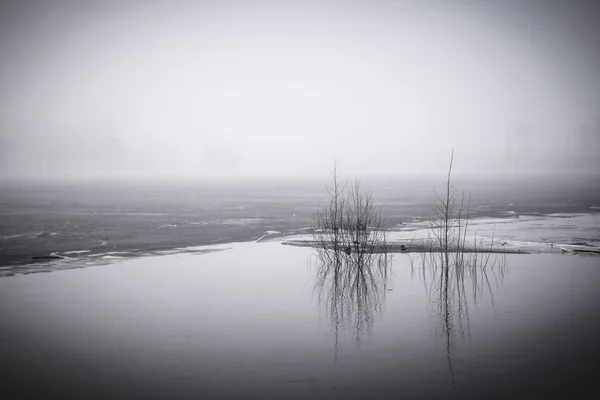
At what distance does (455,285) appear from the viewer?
17500 mm

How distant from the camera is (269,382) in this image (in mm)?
9828

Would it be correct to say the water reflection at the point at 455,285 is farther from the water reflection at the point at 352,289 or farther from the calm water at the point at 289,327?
the water reflection at the point at 352,289

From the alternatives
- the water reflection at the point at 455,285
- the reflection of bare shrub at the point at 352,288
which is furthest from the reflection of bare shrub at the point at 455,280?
the reflection of bare shrub at the point at 352,288

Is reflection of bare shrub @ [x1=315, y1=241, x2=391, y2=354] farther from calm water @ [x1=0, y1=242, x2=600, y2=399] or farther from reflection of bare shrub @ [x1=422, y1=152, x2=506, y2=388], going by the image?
reflection of bare shrub @ [x1=422, y1=152, x2=506, y2=388]

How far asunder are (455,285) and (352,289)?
3.50m

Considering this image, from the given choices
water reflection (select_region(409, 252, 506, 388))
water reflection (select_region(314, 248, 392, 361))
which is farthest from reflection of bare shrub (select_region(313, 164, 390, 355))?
water reflection (select_region(409, 252, 506, 388))

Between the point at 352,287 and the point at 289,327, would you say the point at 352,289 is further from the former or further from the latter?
the point at 289,327

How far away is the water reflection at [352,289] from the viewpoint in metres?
13.6

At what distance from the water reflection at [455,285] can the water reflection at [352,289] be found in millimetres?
1513

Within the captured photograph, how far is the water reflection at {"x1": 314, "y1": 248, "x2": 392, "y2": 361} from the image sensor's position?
1359 centimetres

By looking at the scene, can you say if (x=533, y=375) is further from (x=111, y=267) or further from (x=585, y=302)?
(x=111, y=267)

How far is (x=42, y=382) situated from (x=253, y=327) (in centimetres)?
502

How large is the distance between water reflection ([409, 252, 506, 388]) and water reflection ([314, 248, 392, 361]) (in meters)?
1.51

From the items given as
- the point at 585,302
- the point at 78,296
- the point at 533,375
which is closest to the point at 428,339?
the point at 533,375
